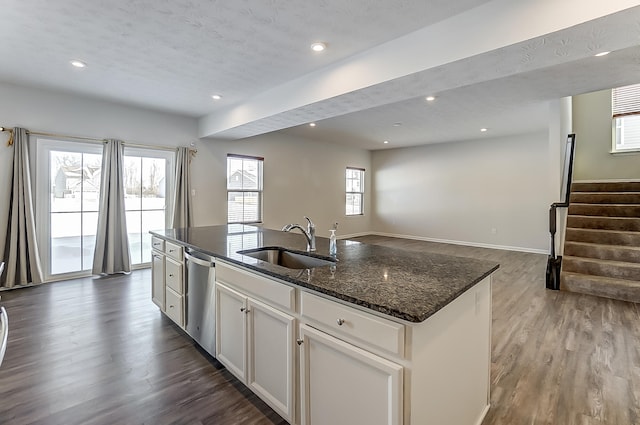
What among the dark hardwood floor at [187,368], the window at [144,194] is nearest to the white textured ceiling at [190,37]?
the window at [144,194]

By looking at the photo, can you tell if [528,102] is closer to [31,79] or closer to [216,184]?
[216,184]

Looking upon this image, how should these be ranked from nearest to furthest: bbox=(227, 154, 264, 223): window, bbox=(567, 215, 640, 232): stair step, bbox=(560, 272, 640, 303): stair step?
bbox=(560, 272, 640, 303): stair step → bbox=(567, 215, 640, 232): stair step → bbox=(227, 154, 264, 223): window

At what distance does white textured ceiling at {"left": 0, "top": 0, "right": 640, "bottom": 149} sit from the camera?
221 cm

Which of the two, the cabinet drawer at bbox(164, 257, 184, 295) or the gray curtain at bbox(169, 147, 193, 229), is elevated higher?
the gray curtain at bbox(169, 147, 193, 229)

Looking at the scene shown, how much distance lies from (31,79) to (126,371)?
387 centimetres

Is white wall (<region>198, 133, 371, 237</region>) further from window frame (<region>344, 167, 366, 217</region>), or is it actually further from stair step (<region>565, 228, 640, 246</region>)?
stair step (<region>565, 228, 640, 246</region>)

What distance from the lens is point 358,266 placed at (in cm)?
179

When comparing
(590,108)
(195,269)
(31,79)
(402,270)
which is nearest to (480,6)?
(402,270)

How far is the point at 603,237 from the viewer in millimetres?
4484

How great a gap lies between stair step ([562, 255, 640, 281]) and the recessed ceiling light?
432 centimetres

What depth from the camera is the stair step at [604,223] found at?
177 inches

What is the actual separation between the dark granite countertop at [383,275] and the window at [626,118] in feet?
22.0

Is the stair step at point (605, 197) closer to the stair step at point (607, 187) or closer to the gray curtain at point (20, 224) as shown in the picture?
the stair step at point (607, 187)

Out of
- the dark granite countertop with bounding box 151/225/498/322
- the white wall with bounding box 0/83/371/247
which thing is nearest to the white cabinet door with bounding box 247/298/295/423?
the dark granite countertop with bounding box 151/225/498/322
